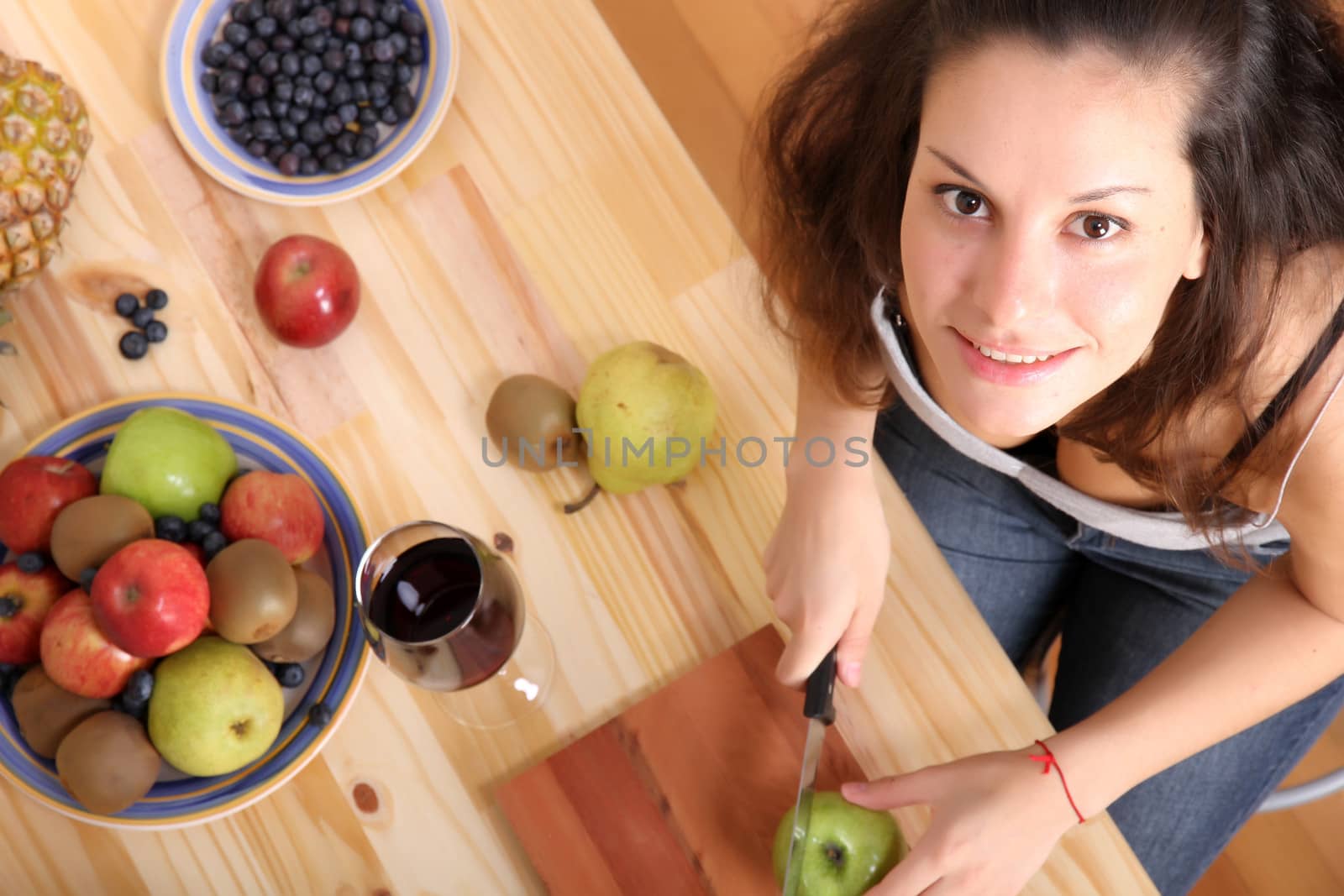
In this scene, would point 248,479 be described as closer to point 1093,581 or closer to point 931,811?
point 931,811

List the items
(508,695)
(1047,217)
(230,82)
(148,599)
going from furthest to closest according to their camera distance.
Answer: (230,82), (508,695), (148,599), (1047,217)

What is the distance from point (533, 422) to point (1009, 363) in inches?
14.5

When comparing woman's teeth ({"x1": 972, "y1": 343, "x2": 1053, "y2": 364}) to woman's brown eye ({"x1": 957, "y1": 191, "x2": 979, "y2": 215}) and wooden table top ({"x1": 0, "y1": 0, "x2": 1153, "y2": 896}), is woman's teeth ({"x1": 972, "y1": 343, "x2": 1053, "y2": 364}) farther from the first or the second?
wooden table top ({"x1": 0, "y1": 0, "x2": 1153, "y2": 896})

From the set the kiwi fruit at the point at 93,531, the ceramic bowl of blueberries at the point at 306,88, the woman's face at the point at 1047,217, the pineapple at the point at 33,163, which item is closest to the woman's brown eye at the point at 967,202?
the woman's face at the point at 1047,217

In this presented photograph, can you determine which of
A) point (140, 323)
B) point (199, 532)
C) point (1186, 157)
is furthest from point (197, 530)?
point (1186, 157)

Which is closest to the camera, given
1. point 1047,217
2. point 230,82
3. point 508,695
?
point 1047,217

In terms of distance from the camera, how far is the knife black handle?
0.77m

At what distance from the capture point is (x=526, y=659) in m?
0.83

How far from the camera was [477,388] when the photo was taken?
90 cm

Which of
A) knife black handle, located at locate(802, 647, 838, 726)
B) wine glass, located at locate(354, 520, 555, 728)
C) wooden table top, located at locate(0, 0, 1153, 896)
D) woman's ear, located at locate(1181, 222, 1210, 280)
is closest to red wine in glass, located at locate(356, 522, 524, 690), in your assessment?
wine glass, located at locate(354, 520, 555, 728)

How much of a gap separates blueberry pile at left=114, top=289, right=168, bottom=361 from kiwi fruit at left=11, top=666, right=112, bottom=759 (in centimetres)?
27

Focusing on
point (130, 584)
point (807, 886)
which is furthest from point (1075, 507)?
point (130, 584)

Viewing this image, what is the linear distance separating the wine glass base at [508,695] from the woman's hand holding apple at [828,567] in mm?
185

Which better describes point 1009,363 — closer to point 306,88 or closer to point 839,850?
point 839,850
